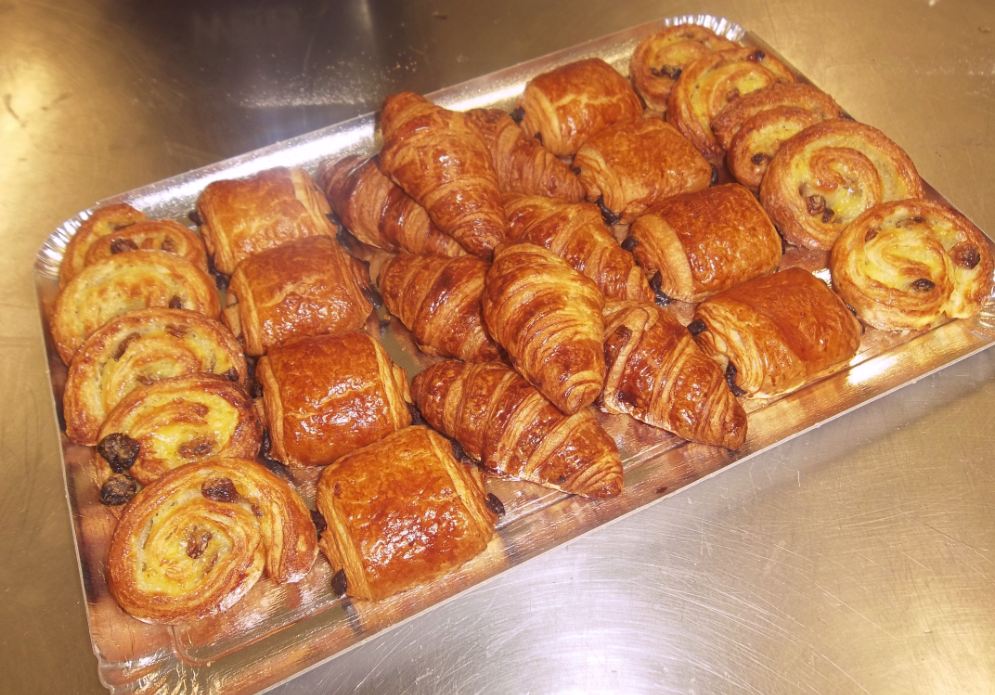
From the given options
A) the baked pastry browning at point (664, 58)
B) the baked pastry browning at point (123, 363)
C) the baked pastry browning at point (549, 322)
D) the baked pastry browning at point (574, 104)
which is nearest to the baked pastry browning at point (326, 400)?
the baked pastry browning at point (123, 363)

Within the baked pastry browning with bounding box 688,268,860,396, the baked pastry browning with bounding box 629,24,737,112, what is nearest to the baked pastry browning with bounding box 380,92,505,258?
the baked pastry browning with bounding box 688,268,860,396

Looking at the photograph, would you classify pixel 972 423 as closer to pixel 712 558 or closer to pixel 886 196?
pixel 886 196

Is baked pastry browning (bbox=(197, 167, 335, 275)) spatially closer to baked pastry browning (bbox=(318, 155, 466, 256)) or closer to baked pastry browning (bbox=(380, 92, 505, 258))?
baked pastry browning (bbox=(318, 155, 466, 256))

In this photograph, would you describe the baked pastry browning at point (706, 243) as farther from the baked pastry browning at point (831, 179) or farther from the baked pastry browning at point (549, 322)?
the baked pastry browning at point (549, 322)

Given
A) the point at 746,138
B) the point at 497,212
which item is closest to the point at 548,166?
the point at 497,212

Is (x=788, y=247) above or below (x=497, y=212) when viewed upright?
below
